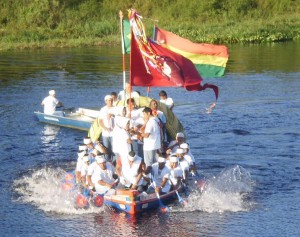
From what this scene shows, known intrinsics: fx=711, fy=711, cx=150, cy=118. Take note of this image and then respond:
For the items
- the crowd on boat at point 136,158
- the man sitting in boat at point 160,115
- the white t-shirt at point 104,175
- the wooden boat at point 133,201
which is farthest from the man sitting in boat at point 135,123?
the wooden boat at point 133,201

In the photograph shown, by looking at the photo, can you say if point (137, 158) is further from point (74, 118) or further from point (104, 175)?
point (74, 118)

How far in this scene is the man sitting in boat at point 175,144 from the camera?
21795mm

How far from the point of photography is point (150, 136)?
21.0m

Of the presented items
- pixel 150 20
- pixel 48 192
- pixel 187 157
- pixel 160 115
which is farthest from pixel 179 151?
pixel 150 20

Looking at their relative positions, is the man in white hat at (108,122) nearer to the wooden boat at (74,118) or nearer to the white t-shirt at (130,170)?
the white t-shirt at (130,170)

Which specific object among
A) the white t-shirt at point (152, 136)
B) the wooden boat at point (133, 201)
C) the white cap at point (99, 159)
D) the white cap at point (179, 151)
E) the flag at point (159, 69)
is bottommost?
the wooden boat at point (133, 201)

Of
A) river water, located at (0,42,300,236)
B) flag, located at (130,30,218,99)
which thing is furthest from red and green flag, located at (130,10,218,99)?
river water, located at (0,42,300,236)

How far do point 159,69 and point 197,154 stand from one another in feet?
23.6

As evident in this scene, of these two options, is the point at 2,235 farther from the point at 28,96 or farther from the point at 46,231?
the point at 28,96

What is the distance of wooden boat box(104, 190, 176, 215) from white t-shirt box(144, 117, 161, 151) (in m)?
1.59

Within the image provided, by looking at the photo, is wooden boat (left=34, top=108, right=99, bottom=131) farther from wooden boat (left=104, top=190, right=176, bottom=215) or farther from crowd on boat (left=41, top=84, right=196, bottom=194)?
wooden boat (left=104, top=190, right=176, bottom=215)

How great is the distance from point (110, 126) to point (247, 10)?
62480 mm

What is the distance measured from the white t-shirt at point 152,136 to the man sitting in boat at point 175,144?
664mm

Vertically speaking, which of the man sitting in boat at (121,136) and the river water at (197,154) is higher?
the man sitting in boat at (121,136)
